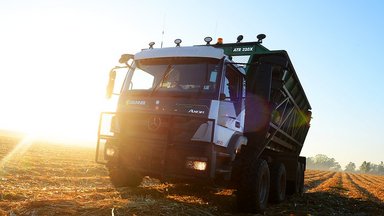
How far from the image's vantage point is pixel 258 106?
8.12m

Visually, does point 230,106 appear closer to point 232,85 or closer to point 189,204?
point 232,85

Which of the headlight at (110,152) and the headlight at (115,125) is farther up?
the headlight at (115,125)

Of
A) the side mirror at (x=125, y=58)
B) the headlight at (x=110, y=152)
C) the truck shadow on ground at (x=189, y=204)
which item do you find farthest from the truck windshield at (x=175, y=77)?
the truck shadow on ground at (x=189, y=204)

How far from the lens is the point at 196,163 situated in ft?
21.5

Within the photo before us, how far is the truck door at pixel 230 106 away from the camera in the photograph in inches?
273

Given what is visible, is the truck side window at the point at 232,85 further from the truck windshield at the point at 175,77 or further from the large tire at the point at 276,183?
the large tire at the point at 276,183

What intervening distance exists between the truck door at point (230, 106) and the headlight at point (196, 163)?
1.76 ft

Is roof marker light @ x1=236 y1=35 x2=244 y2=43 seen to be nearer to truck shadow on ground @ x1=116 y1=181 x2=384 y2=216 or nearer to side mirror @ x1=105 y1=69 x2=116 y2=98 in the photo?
side mirror @ x1=105 y1=69 x2=116 y2=98

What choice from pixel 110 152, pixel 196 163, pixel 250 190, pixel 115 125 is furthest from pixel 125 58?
pixel 250 190

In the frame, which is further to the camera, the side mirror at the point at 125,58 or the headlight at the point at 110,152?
the side mirror at the point at 125,58

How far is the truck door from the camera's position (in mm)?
6945

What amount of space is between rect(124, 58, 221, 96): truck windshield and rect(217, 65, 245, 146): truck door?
0.31 meters

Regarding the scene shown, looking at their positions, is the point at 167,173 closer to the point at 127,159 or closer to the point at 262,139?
the point at 127,159

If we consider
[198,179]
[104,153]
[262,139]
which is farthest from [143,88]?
[262,139]
